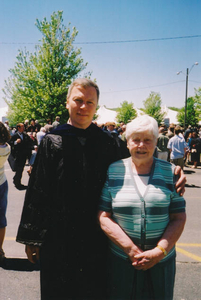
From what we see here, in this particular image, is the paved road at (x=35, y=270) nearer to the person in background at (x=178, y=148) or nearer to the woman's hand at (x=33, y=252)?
the woman's hand at (x=33, y=252)

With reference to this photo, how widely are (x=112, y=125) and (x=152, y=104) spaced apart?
49.2m

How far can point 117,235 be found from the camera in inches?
64.6

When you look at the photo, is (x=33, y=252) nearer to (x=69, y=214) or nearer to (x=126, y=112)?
(x=69, y=214)

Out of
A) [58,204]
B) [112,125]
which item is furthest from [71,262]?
[112,125]

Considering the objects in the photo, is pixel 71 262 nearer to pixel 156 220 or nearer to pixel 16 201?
pixel 156 220

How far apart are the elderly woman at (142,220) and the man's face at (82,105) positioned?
341 mm

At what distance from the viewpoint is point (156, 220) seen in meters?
1.62

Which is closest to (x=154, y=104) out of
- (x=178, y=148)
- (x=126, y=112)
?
(x=126, y=112)

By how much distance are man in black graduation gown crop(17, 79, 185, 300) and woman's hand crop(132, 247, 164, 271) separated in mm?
329

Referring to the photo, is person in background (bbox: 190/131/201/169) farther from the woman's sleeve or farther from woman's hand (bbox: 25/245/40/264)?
woman's hand (bbox: 25/245/40/264)

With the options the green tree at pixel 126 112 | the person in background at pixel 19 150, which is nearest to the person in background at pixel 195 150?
the person in background at pixel 19 150

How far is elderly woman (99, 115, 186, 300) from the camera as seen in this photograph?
162 centimetres

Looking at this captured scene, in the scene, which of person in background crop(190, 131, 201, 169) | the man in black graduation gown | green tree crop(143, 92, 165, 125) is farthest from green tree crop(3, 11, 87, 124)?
green tree crop(143, 92, 165, 125)

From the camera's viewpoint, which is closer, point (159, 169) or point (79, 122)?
point (159, 169)
